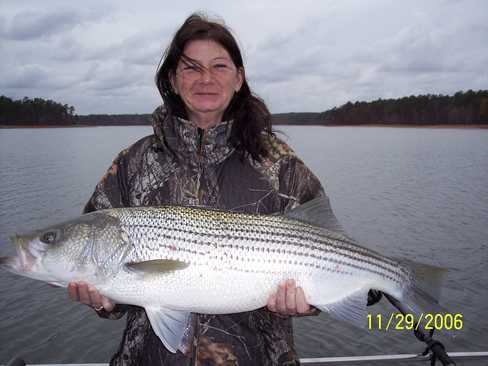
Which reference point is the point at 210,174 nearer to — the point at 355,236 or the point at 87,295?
the point at 87,295

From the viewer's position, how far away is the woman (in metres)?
3.49

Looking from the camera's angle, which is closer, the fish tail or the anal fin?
the anal fin

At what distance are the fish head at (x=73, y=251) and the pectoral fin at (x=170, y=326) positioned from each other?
473mm

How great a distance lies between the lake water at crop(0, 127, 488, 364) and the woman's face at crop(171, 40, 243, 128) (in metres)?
1.13

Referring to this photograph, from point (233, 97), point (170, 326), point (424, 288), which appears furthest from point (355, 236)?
point (170, 326)

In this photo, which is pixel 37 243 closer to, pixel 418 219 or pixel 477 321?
pixel 477 321

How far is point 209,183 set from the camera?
3.66 meters

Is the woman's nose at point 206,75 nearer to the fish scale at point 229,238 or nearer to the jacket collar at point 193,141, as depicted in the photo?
the jacket collar at point 193,141

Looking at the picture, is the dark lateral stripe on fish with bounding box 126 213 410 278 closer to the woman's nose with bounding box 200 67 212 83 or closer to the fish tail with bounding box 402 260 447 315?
the fish tail with bounding box 402 260 447 315

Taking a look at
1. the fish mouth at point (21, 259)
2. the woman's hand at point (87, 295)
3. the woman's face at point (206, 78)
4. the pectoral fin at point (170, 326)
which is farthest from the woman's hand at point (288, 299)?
the fish mouth at point (21, 259)

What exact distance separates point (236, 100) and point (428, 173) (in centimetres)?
2567

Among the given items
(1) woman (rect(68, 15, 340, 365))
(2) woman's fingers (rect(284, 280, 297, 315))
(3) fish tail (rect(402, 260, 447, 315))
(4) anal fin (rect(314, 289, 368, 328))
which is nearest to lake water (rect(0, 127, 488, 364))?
(3) fish tail (rect(402, 260, 447, 315))

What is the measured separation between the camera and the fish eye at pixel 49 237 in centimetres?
349

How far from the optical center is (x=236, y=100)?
4168 mm
